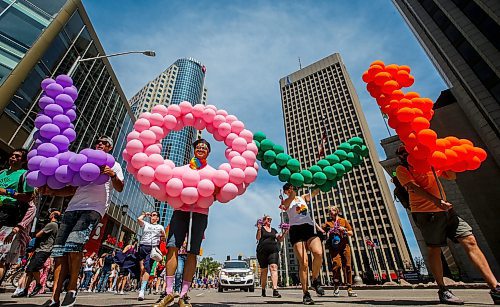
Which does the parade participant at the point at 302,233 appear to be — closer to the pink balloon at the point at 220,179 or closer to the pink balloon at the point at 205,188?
the pink balloon at the point at 220,179

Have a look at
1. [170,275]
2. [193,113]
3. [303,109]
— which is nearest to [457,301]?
[170,275]

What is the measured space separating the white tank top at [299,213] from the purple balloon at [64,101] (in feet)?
13.1

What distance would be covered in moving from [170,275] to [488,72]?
22.6 meters

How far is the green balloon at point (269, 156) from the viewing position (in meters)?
4.64

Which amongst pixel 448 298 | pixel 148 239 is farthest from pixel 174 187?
pixel 148 239

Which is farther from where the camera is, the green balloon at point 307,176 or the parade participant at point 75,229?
the green balloon at point 307,176

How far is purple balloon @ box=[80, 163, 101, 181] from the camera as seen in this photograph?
275 centimetres

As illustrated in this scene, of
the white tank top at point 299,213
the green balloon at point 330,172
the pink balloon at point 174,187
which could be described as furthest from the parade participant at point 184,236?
the green balloon at point 330,172

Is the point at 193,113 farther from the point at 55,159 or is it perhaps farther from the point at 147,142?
the point at 55,159

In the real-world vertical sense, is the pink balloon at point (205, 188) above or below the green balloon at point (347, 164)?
below

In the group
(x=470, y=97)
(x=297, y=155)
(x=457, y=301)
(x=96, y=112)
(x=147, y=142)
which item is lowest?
(x=457, y=301)

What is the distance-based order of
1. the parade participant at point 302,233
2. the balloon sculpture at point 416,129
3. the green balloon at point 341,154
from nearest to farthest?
1. the balloon sculpture at point 416,129
2. the parade participant at point 302,233
3. the green balloon at point 341,154

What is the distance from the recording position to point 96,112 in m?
24.4

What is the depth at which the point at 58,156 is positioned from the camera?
120 inches
